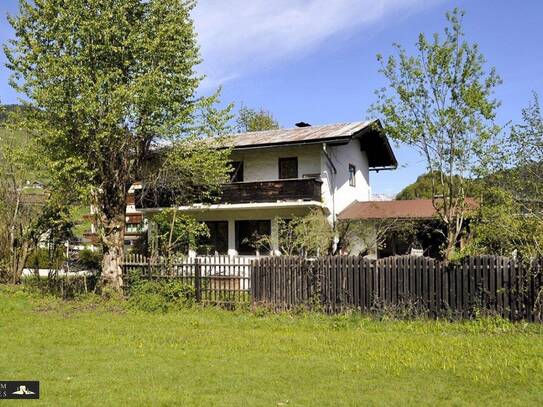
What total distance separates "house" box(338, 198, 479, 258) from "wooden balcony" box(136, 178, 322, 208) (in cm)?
235

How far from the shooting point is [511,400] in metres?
6.04

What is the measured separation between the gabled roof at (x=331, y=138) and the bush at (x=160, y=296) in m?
8.66

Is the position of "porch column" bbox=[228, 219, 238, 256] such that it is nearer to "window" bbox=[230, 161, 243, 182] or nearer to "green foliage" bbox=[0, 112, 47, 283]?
"window" bbox=[230, 161, 243, 182]

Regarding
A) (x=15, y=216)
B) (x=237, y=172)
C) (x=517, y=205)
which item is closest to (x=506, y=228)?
(x=517, y=205)

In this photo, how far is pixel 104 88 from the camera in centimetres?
1545

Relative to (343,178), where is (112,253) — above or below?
below

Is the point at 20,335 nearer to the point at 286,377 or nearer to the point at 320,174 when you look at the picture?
the point at 286,377

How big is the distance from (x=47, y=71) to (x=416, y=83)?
1079 centimetres

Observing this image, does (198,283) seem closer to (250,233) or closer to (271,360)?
(271,360)

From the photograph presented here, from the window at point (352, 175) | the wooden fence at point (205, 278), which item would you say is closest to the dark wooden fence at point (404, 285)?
the wooden fence at point (205, 278)

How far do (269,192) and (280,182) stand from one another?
Answer: 63cm

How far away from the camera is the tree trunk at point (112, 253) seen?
16.2 m

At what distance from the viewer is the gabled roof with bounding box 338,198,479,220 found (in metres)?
21.6

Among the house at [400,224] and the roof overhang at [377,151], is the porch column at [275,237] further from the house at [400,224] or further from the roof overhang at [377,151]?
the roof overhang at [377,151]
